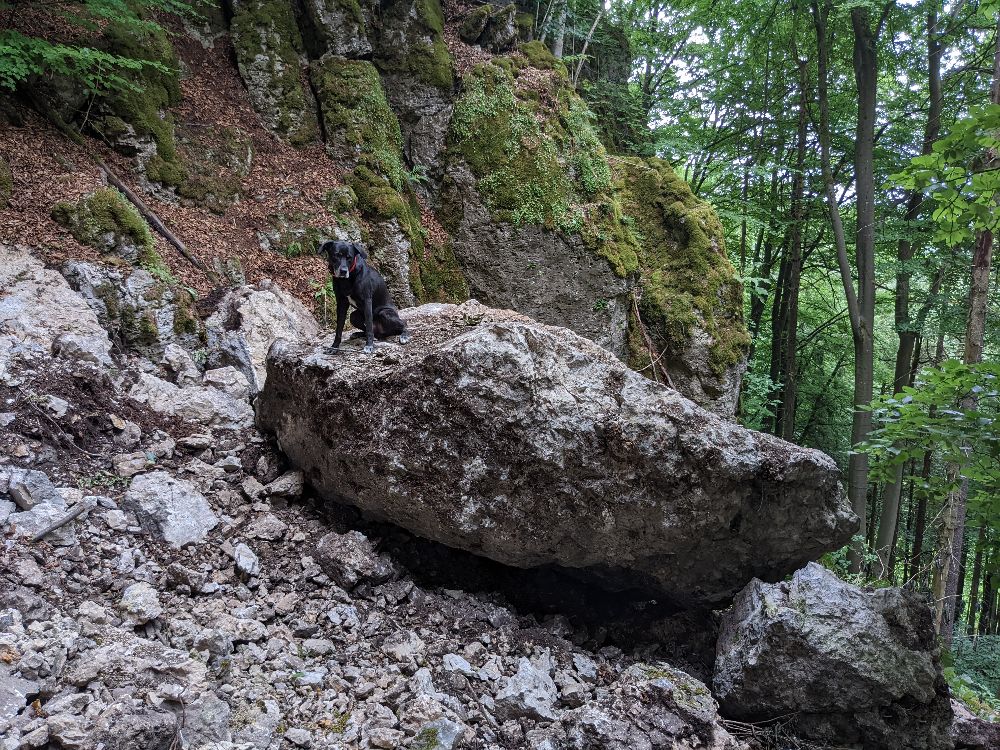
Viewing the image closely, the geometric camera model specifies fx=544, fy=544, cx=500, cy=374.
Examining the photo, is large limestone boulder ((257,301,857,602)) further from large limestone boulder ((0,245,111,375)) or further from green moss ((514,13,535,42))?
green moss ((514,13,535,42))

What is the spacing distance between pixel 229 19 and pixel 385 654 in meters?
10.6

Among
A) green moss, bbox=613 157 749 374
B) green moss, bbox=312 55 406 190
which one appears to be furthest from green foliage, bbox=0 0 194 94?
green moss, bbox=613 157 749 374

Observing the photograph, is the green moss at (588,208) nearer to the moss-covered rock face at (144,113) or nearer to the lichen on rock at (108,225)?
the moss-covered rock face at (144,113)

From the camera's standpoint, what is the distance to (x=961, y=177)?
391 centimetres

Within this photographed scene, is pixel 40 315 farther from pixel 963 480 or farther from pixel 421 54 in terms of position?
pixel 963 480

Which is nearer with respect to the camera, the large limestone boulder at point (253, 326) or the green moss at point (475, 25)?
the large limestone boulder at point (253, 326)

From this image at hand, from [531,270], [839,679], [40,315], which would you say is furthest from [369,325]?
[531,270]

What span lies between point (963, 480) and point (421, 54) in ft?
35.9

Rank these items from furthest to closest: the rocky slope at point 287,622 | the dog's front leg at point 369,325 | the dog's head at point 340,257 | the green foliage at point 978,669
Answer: the green foliage at point 978,669 → the dog's front leg at point 369,325 → the dog's head at point 340,257 → the rocky slope at point 287,622

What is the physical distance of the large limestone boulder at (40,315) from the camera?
4793 mm

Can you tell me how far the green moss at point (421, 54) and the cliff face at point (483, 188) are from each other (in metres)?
0.03

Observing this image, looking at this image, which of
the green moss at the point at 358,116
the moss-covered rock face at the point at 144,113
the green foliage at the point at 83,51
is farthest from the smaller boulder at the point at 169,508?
the green moss at the point at 358,116

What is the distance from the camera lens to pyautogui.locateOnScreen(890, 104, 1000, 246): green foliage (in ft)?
12.5

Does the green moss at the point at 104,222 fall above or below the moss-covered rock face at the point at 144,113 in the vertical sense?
below
